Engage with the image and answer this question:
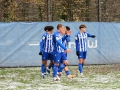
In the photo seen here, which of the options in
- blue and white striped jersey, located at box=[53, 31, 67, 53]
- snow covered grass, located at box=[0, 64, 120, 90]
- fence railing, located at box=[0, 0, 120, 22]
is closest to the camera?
snow covered grass, located at box=[0, 64, 120, 90]

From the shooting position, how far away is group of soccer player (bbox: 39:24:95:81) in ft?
39.5

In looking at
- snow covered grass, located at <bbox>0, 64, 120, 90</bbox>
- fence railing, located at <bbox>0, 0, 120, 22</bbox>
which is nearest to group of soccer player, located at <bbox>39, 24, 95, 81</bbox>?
snow covered grass, located at <bbox>0, 64, 120, 90</bbox>

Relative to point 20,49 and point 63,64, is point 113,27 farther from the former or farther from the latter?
point 63,64

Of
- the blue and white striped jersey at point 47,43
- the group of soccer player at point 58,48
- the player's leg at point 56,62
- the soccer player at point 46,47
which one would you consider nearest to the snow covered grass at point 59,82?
the player's leg at point 56,62

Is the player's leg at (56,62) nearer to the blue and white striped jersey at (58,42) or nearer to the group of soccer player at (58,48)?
the group of soccer player at (58,48)

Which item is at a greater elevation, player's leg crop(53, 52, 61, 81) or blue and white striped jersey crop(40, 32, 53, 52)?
blue and white striped jersey crop(40, 32, 53, 52)

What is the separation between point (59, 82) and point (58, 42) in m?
1.19

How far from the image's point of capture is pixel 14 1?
20.1 metres

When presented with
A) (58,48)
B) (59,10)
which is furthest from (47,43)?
(59,10)

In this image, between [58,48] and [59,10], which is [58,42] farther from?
[59,10]

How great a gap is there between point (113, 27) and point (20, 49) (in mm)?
4325

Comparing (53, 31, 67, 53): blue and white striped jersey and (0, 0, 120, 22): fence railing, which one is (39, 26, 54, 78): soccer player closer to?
(53, 31, 67, 53): blue and white striped jersey

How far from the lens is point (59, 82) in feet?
38.7

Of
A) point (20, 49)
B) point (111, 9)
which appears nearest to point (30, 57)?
point (20, 49)
